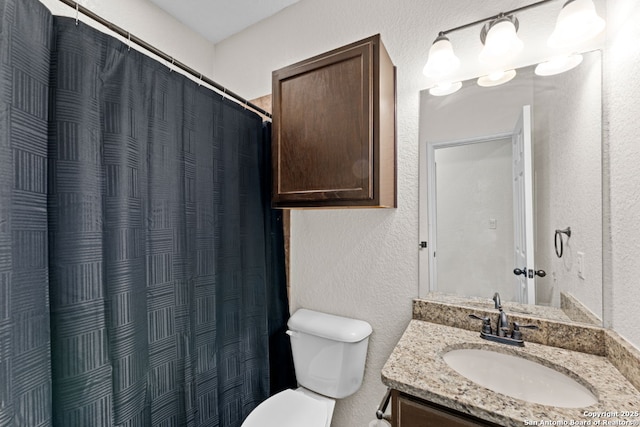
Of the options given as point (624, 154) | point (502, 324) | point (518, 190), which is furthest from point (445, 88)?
point (502, 324)

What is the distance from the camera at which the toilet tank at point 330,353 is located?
1314 mm

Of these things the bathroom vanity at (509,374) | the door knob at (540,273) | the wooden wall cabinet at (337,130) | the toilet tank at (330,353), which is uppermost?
Result: the wooden wall cabinet at (337,130)

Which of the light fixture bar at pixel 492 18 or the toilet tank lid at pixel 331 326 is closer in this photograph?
the light fixture bar at pixel 492 18

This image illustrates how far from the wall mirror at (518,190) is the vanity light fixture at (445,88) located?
1.0 inches

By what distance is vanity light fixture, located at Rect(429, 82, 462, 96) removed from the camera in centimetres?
124

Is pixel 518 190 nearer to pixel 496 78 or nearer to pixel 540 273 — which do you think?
pixel 540 273

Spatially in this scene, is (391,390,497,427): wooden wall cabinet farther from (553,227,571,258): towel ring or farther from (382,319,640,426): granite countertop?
(553,227,571,258): towel ring

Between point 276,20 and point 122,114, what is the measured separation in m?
1.30

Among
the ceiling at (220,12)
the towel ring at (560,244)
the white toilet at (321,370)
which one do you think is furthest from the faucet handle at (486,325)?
the ceiling at (220,12)

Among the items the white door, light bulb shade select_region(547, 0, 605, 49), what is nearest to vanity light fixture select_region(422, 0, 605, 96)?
light bulb shade select_region(547, 0, 605, 49)

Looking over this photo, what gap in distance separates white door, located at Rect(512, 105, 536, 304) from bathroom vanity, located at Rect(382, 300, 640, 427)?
141mm

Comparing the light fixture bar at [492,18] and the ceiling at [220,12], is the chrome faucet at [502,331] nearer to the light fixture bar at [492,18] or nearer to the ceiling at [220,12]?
the light fixture bar at [492,18]

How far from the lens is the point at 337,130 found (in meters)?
1.17

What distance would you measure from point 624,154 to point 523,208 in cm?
33
